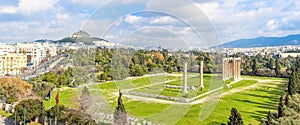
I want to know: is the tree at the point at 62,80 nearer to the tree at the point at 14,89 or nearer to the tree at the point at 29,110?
the tree at the point at 14,89

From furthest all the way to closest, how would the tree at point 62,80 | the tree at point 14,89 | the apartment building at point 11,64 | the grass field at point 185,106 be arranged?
the apartment building at point 11,64 < the tree at point 62,80 < the tree at point 14,89 < the grass field at point 185,106

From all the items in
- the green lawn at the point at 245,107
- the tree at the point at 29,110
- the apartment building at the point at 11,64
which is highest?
the apartment building at the point at 11,64

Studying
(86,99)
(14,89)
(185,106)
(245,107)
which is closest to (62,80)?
(14,89)

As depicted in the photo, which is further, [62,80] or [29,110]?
[62,80]

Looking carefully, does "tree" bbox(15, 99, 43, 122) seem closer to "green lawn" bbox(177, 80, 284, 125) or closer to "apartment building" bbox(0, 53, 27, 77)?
"green lawn" bbox(177, 80, 284, 125)

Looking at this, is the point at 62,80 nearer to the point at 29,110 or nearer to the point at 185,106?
the point at 29,110

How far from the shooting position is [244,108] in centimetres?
1206

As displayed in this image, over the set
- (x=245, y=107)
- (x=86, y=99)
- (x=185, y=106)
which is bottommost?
(x=245, y=107)

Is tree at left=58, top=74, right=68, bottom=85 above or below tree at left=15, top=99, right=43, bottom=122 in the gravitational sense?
above

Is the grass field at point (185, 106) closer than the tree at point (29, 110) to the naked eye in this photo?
Yes

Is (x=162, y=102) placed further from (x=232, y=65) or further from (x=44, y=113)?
(x=232, y=65)

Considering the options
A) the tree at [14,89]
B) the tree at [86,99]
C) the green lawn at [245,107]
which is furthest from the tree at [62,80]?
the tree at [86,99]

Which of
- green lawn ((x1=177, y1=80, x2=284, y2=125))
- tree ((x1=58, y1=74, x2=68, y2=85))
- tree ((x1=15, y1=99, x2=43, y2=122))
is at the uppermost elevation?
tree ((x1=58, y1=74, x2=68, y2=85))

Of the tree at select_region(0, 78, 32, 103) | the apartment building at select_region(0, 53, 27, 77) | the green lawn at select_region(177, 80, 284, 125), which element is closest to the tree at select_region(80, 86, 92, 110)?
the green lawn at select_region(177, 80, 284, 125)
